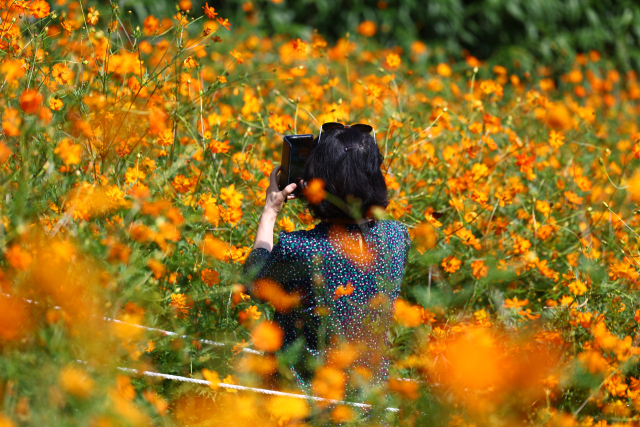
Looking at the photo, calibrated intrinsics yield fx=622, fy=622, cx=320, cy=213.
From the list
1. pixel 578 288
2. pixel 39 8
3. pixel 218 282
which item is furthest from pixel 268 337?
pixel 39 8

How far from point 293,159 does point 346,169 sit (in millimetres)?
234

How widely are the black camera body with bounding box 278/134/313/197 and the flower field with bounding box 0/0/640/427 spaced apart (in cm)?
21

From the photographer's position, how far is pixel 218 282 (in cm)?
170

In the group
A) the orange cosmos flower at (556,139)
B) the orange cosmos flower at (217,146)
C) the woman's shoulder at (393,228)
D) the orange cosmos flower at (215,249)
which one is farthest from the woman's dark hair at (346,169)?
the orange cosmos flower at (556,139)

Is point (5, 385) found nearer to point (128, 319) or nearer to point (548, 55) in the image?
point (128, 319)

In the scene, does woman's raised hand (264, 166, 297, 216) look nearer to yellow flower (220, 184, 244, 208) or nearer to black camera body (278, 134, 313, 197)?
black camera body (278, 134, 313, 197)

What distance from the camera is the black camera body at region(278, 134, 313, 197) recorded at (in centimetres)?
164

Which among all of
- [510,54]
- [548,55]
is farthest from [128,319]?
[548,55]

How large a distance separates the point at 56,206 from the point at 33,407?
22.9 inches

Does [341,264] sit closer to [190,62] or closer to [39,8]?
[190,62]

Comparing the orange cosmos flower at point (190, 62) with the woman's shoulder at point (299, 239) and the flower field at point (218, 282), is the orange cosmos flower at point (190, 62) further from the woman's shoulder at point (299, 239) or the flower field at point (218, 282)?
the woman's shoulder at point (299, 239)

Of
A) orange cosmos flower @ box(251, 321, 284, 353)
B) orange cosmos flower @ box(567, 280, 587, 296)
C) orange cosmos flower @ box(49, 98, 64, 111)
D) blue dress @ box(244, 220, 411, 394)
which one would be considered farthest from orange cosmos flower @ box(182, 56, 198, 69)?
orange cosmos flower @ box(567, 280, 587, 296)

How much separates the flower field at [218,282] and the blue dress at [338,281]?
3 cm

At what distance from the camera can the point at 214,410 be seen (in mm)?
1686
